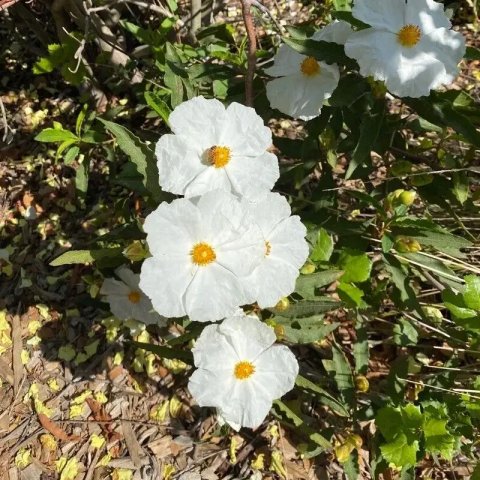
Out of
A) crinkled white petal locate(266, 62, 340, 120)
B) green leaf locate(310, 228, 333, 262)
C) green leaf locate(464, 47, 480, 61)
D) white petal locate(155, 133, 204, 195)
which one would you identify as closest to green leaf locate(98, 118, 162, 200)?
white petal locate(155, 133, 204, 195)

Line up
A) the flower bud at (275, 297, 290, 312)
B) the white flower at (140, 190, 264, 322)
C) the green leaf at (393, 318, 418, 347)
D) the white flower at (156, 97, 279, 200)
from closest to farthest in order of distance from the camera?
the white flower at (140, 190, 264, 322) → the white flower at (156, 97, 279, 200) → the flower bud at (275, 297, 290, 312) → the green leaf at (393, 318, 418, 347)

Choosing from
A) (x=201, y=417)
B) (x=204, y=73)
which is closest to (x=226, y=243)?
(x=204, y=73)

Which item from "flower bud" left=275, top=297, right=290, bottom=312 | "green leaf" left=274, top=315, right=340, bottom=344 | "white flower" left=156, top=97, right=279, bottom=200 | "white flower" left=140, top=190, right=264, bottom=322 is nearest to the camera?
"white flower" left=140, top=190, right=264, bottom=322

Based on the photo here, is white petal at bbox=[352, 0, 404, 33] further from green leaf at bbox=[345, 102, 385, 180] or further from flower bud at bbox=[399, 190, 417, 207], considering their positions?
flower bud at bbox=[399, 190, 417, 207]

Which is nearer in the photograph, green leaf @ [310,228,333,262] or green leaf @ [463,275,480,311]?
green leaf @ [463,275,480,311]

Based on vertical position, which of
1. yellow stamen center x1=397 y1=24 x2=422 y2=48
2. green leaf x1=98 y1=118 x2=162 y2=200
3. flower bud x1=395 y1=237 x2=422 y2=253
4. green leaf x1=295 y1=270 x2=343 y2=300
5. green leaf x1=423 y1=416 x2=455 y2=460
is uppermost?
yellow stamen center x1=397 y1=24 x2=422 y2=48

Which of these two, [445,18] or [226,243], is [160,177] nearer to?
[226,243]

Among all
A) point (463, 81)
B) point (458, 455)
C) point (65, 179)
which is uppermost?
point (463, 81)

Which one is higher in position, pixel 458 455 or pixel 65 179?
pixel 65 179
